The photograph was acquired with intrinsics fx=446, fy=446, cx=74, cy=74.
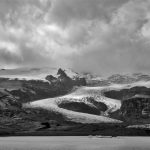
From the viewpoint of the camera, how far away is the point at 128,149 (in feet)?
580

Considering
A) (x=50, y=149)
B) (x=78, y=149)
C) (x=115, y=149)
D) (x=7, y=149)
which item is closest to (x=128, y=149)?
(x=115, y=149)

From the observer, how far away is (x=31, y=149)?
173m

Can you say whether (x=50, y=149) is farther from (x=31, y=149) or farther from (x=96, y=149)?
(x=96, y=149)

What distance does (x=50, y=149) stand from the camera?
174875 mm

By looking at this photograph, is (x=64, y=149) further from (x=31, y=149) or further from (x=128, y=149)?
(x=128, y=149)

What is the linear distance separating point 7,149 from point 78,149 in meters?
28.3

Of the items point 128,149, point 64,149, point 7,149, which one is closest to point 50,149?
point 64,149

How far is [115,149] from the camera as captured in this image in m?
176

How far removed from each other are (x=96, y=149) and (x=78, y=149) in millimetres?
7137

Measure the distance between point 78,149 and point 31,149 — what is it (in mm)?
18664

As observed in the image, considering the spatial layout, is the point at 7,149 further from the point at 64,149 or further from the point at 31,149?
the point at 64,149

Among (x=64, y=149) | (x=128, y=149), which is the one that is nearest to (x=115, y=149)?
(x=128, y=149)

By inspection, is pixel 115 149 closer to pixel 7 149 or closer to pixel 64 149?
pixel 64 149

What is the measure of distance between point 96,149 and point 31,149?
84.0ft
